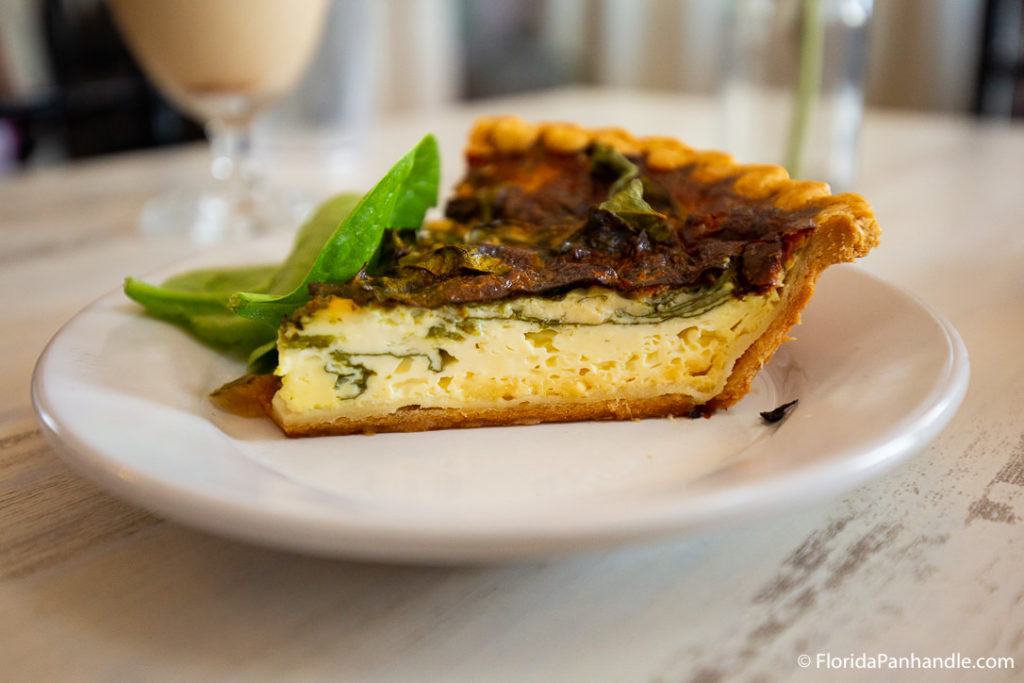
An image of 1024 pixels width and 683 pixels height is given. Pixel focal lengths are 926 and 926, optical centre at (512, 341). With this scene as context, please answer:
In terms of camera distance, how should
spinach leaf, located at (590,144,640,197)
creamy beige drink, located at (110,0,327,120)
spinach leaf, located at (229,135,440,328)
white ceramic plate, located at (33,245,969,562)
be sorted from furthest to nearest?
creamy beige drink, located at (110,0,327,120) < spinach leaf, located at (590,144,640,197) < spinach leaf, located at (229,135,440,328) < white ceramic plate, located at (33,245,969,562)

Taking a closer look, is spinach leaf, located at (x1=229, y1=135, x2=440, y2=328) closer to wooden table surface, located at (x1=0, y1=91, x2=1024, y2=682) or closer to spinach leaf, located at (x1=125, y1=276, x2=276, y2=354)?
spinach leaf, located at (x1=125, y1=276, x2=276, y2=354)

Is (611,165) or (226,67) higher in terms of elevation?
(226,67)

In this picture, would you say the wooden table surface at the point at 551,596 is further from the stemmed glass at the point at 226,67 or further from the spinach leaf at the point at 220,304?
the stemmed glass at the point at 226,67

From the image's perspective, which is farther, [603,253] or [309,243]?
[309,243]

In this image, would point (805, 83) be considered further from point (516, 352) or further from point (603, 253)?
point (516, 352)

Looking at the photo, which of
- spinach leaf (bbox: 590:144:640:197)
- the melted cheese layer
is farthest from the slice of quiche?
spinach leaf (bbox: 590:144:640:197)

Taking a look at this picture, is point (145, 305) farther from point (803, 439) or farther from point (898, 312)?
point (898, 312)

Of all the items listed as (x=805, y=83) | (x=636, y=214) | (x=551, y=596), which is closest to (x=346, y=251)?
(x=636, y=214)
